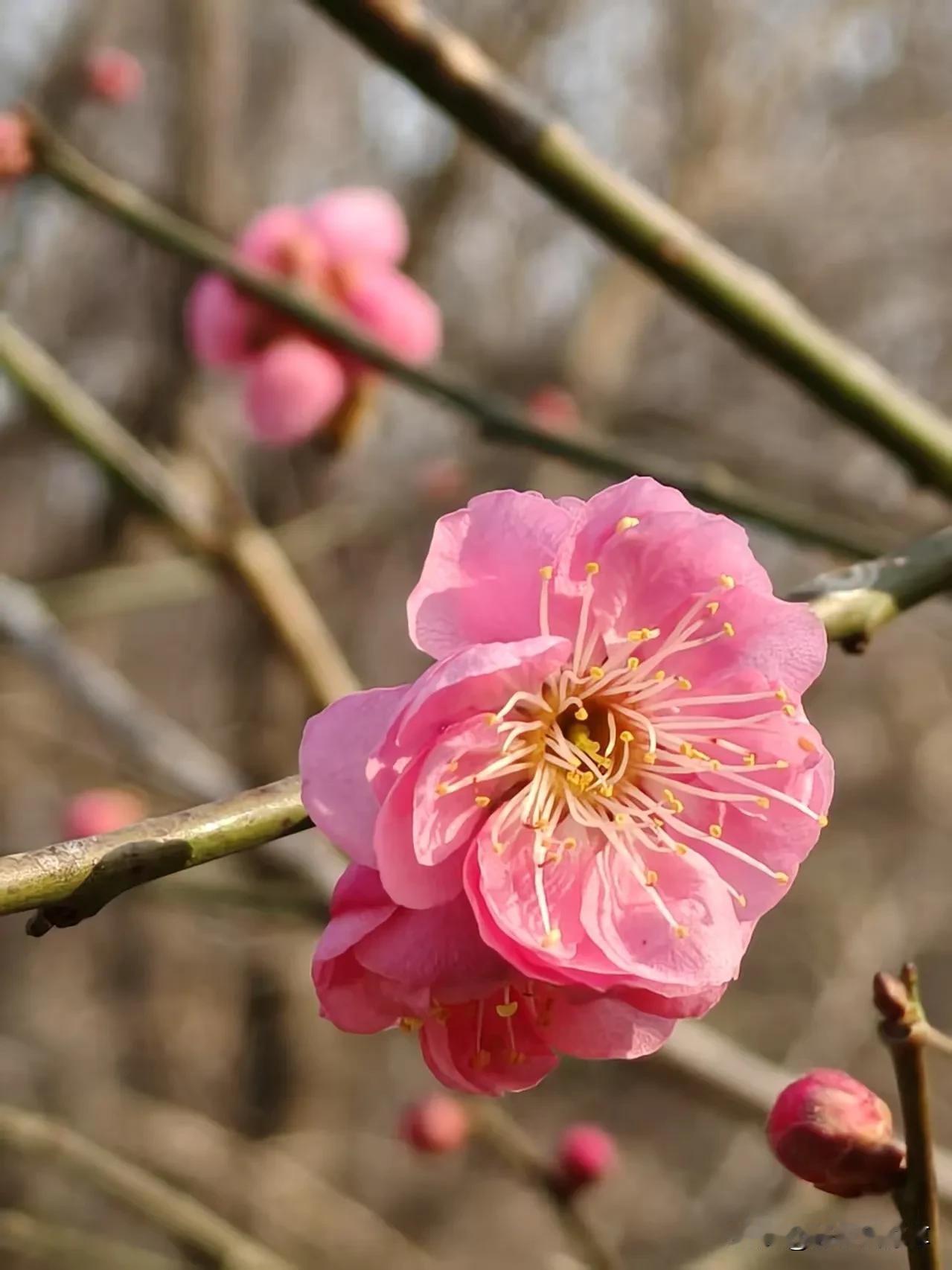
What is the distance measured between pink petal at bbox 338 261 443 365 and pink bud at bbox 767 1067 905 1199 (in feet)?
4.57

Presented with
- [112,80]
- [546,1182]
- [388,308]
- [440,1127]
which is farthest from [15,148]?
[440,1127]

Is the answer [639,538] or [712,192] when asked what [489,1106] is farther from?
[712,192]

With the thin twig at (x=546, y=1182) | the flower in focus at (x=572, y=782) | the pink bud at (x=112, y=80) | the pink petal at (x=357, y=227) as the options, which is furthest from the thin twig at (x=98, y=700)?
the flower in focus at (x=572, y=782)

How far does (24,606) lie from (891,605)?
1.62 m

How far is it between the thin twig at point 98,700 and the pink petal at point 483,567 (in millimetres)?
1306

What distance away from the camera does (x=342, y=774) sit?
1.98 feet

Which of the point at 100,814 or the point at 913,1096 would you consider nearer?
the point at 913,1096

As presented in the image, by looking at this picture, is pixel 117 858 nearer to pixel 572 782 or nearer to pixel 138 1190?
pixel 572 782

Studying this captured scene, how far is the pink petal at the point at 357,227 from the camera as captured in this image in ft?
6.37

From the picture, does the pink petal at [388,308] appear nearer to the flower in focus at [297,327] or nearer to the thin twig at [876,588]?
the flower in focus at [297,327]

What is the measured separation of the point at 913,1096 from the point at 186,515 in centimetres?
157

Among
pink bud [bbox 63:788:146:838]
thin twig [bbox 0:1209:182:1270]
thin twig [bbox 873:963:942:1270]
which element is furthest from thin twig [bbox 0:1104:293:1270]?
thin twig [bbox 873:963:942:1270]

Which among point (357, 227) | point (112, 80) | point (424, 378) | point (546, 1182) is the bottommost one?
point (546, 1182)

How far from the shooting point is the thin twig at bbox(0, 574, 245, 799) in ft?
6.40
